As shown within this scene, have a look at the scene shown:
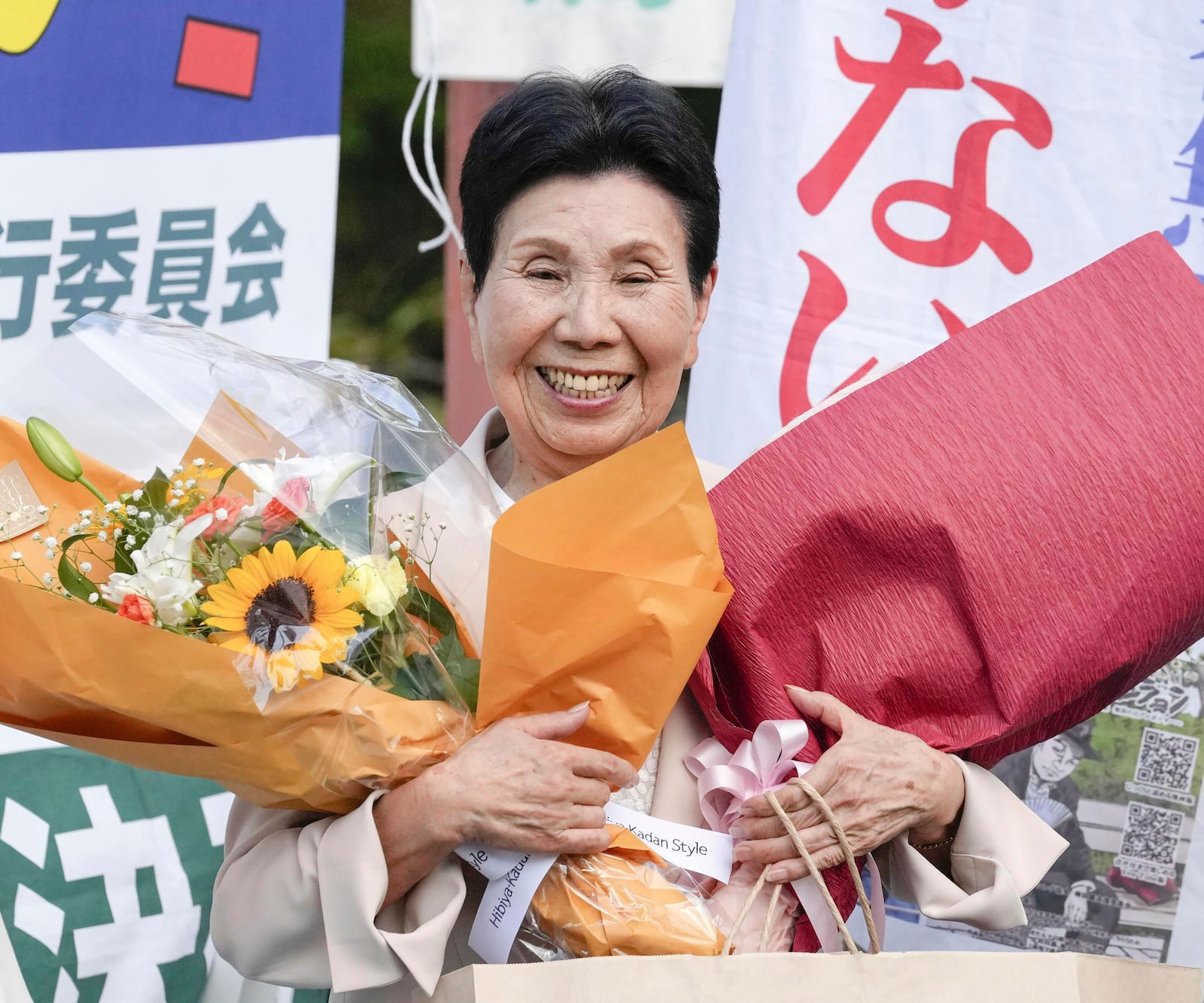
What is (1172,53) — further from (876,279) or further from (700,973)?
(700,973)

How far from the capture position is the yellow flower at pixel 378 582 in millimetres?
1185

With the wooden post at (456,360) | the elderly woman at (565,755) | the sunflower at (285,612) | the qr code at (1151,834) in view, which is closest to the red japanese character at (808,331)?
the wooden post at (456,360)

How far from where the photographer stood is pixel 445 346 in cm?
341

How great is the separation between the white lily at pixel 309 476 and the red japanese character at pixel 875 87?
68.4 inches

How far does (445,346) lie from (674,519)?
225 centimetres

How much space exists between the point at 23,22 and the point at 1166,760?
108 inches

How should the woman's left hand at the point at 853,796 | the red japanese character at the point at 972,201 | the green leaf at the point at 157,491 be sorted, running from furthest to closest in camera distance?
the red japanese character at the point at 972,201 < the woman's left hand at the point at 853,796 < the green leaf at the point at 157,491

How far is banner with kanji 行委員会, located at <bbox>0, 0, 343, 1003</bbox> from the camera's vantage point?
2396 millimetres

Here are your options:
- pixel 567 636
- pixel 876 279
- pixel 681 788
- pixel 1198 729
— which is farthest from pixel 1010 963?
pixel 876 279

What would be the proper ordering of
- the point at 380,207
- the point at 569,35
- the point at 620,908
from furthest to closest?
the point at 380,207, the point at 569,35, the point at 620,908

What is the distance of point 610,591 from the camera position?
4.05 ft

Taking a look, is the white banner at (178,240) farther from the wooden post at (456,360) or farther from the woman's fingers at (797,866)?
the woman's fingers at (797,866)

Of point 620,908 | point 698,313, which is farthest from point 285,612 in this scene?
point 698,313

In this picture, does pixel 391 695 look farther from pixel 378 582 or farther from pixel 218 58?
pixel 218 58
